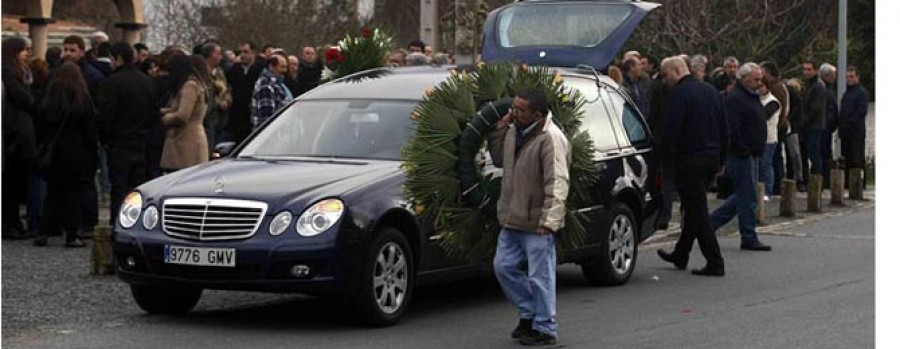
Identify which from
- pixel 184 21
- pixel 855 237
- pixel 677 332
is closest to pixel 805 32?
pixel 184 21

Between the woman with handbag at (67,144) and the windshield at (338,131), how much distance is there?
3255 mm

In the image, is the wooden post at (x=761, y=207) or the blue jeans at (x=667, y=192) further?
the wooden post at (x=761, y=207)

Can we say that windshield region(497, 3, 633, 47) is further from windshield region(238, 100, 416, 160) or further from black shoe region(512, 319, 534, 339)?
black shoe region(512, 319, 534, 339)

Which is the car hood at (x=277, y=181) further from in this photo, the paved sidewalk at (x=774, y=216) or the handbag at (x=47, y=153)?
the paved sidewalk at (x=774, y=216)

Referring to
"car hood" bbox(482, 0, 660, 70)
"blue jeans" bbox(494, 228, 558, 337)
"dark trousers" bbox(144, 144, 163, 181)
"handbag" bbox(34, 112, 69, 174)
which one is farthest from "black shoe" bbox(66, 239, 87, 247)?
"car hood" bbox(482, 0, 660, 70)

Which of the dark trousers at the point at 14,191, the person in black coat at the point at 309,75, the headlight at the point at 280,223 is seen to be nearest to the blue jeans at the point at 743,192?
the person in black coat at the point at 309,75

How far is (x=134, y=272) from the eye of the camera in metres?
11.5

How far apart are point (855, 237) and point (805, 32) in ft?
71.9

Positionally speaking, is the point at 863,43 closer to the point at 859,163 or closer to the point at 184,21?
the point at 184,21

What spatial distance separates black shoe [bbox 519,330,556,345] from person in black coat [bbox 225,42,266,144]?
817 centimetres

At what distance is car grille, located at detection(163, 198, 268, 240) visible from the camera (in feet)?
36.5

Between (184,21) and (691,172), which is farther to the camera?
(184,21)

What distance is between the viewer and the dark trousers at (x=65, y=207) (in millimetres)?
15891

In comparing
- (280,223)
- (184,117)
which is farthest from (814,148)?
(280,223)
